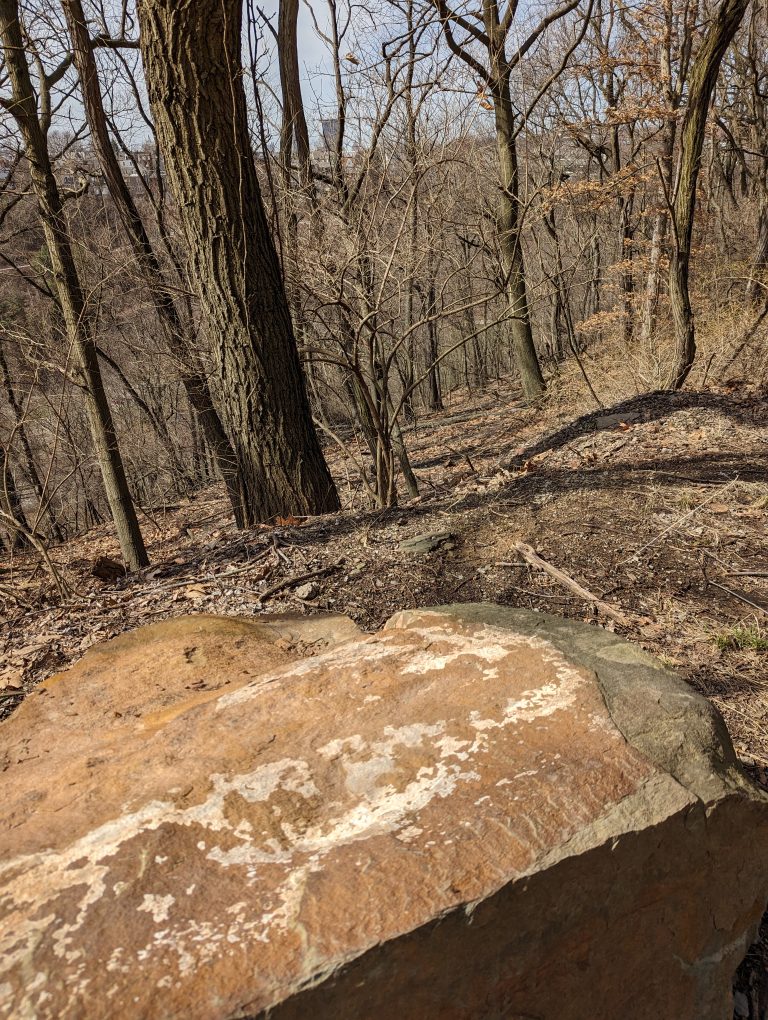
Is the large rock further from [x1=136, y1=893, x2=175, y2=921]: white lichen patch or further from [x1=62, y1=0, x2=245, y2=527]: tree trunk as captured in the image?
[x1=62, y1=0, x2=245, y2=527]: tree trunk

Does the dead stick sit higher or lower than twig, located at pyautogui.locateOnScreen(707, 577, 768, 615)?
higher

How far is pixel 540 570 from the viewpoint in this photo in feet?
12.0

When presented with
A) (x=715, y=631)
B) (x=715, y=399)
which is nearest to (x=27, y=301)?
(x=715, y=399)

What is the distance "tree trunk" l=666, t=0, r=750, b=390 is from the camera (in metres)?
6.09

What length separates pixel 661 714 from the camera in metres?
1.72

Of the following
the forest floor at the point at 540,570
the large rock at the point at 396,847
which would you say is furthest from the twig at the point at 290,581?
the large rock at the point at 396,847

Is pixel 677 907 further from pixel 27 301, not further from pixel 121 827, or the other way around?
pixel 27 301

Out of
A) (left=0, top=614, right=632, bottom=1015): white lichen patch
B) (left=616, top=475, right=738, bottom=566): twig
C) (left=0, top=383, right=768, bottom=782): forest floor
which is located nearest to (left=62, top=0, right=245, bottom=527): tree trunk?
(left=0, top=383, right=768, bottom=782): forest floor

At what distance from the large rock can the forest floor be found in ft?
3.36

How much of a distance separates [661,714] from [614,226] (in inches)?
712

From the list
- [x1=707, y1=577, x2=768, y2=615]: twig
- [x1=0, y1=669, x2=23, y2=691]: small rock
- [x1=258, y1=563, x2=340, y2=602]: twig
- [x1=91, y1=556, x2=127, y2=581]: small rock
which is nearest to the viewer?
[x1=0, y1=669, x2=23, y2=691]: small rock

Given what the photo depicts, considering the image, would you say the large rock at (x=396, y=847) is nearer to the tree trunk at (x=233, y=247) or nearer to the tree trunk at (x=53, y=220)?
the tree trunk at (x=233, y=247)

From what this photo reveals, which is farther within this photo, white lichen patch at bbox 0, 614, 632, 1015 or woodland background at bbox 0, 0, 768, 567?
woodland background at bbox 0, 0, 768, 567

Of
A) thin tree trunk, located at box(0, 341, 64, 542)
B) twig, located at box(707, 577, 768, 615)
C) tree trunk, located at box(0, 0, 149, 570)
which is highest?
tree trunk, located at box(0, 0, 149, 570)
